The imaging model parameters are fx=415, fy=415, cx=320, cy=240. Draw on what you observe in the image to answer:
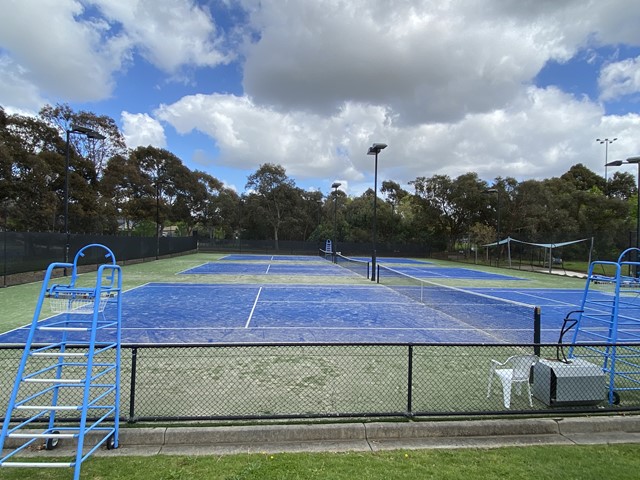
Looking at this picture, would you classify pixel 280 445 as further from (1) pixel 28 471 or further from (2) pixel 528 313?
(2) pixel 528 313

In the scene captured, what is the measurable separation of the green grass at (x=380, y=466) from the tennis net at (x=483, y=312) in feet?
15.4

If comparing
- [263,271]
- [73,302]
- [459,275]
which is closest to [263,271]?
[263,271]

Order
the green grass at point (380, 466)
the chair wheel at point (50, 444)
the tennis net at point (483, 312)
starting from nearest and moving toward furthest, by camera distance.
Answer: the green grass at point (380, 466), the chair wheel at point (50, 444), the tennis net at point (483, 312)

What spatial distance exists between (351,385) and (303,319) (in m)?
5.64

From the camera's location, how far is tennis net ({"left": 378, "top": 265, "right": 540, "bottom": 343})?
420 inches

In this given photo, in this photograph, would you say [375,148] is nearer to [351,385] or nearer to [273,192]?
[351,385]

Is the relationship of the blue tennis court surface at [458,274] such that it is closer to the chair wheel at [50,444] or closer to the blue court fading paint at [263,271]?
the blue court fading paint at [263,271]

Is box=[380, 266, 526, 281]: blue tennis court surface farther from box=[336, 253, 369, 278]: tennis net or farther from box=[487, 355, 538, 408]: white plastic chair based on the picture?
box=[487, 355, 538, 408]: white plastic chair

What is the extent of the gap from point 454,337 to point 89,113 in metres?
40.6

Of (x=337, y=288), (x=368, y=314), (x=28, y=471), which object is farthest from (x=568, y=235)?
(x=28, y=471)

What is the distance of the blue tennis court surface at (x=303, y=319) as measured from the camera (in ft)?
32.0

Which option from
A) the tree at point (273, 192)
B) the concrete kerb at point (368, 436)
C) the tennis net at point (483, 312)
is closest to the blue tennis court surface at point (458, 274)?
the tennis net at point (483, 312)

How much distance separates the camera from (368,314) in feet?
42.5

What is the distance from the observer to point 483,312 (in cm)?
1339
